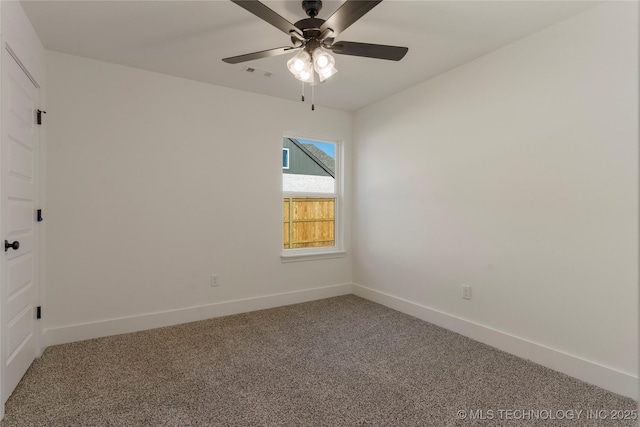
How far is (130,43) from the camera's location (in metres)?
2.59

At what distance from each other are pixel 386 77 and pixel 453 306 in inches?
88.1

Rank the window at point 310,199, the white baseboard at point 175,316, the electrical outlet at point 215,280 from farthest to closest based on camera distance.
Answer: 1. the window at point 310,199
2. the electrical outlet at point 215,280
3. the white baseboard at point 175,316

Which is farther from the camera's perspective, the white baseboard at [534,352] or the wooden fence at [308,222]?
the wooden fence at [308,222]

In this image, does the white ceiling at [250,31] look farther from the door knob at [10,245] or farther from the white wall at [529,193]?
the door knob at [10,245]

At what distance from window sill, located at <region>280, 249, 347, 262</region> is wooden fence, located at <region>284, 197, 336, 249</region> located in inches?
3.7

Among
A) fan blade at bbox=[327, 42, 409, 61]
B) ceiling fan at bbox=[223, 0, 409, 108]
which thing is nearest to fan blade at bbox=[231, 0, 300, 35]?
ceiling fan at bbox=[223, 0, 409, 108]

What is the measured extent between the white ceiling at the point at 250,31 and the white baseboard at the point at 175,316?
2.27 meters

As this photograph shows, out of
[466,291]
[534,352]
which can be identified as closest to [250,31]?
[466,291]

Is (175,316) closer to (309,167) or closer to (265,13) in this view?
(309,167)

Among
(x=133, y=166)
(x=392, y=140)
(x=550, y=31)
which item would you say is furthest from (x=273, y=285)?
(x=550, y=31)

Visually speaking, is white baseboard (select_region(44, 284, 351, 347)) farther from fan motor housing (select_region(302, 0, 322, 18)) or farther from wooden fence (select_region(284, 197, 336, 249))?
fan motor housing (select_region(302, 0, 322, 18))

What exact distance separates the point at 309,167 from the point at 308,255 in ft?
3.56

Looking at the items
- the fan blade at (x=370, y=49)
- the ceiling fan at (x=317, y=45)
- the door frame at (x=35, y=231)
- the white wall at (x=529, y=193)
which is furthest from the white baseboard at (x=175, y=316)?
the fan blade at (x=370, y=49)

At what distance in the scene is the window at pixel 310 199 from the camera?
398 centimetres
